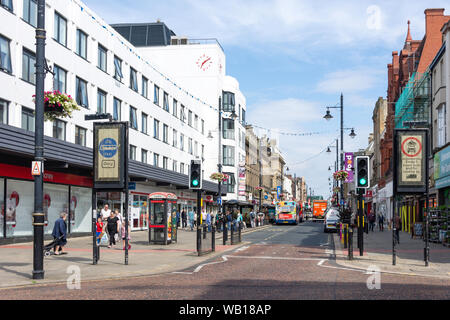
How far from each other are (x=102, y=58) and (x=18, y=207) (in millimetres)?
14201

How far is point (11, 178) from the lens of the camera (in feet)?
80.1

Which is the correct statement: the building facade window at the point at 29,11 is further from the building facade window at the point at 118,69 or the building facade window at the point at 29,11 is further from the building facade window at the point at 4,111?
the building facade window at the point at 118,69

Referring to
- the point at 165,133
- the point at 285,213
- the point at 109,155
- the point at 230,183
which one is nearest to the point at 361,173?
the point at 109,155

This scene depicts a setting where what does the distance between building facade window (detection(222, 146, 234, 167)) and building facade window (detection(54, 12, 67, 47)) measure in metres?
38.8

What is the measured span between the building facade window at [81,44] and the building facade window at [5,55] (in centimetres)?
744

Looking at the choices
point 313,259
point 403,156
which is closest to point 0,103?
point 313,259

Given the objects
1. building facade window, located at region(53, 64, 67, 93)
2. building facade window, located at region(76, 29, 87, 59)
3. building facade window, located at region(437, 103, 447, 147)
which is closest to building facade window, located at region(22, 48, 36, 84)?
building facade window, located at region(53, 64, 67, 93)

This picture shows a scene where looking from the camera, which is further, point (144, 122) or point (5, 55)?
point (144, 122)

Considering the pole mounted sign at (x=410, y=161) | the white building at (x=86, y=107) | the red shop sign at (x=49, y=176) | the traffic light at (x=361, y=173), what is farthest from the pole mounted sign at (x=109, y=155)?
the red shop sign at (x=49, y=176)

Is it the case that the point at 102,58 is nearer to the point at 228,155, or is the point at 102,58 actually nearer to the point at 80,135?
the point at 80,135

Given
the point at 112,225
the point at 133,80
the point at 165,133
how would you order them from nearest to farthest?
1. the point at 112,225
2. the point at 133,80
3. the point at 165,133

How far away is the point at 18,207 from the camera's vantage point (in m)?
25.0

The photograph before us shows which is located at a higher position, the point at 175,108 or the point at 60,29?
the point at 60,29

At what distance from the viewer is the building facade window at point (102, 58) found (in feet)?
116
